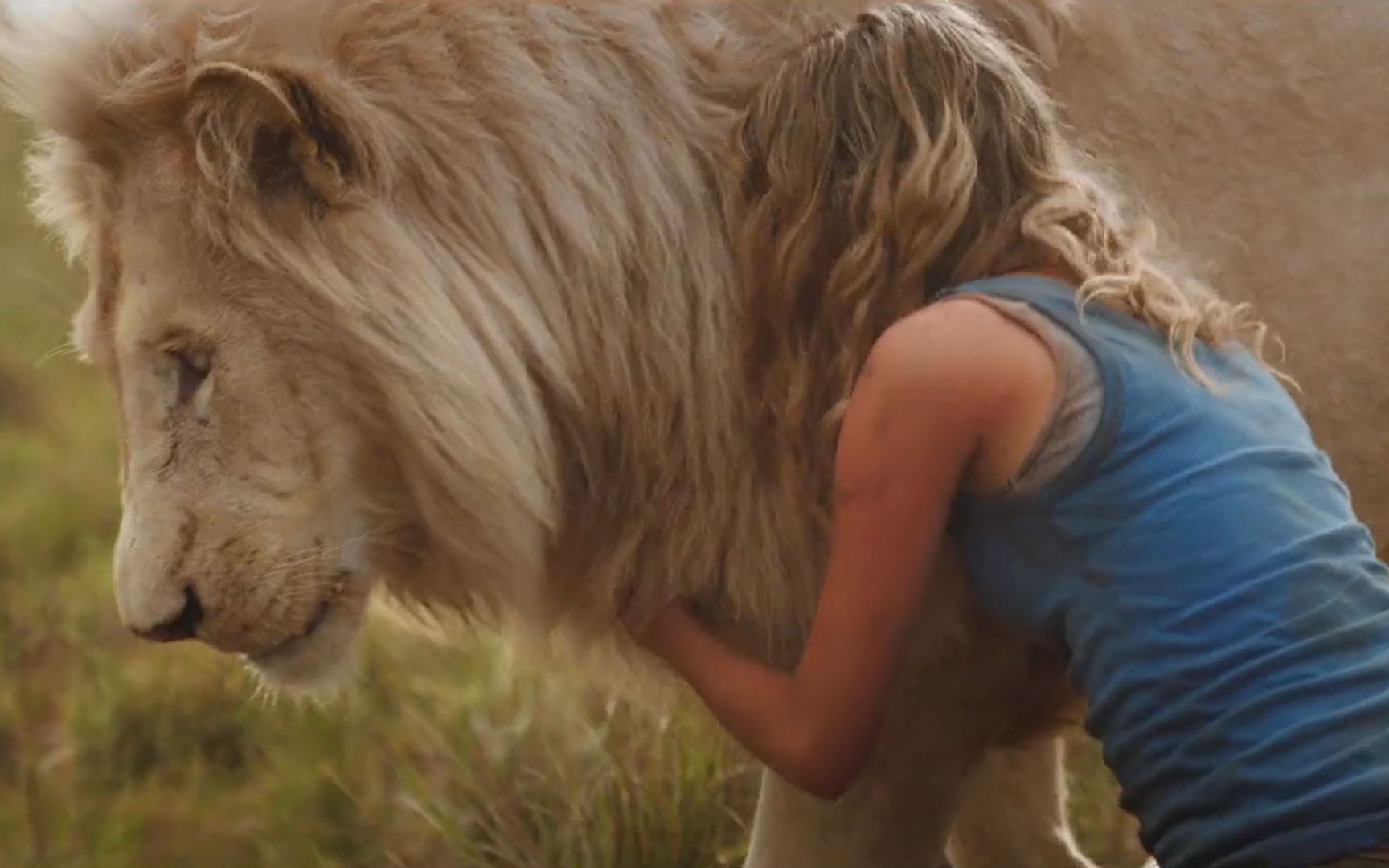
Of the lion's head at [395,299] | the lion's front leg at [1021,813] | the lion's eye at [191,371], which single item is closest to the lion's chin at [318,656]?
the lion's head at [395,299]

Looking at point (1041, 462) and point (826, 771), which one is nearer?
point (1041, 462)

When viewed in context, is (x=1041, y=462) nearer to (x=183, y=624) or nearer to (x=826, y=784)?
(x=826, y=784)

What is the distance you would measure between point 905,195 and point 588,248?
0.41 meters

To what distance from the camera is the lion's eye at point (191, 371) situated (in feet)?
7.12

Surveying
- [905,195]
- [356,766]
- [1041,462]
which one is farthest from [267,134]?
[356,766]

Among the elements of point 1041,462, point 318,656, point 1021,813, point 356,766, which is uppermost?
point 1041,462

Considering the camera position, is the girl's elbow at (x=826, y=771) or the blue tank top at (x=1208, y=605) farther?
the girl's elbow at (x=826, y=771)

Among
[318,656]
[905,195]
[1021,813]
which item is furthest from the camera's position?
[1021,813]

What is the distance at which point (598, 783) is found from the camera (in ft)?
10.7

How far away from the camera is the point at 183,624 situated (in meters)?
2.19

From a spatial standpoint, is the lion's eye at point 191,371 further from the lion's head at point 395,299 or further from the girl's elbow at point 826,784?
the girl's elbow at point 826,784

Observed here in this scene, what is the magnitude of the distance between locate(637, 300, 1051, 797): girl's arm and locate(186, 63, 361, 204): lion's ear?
2.17ft

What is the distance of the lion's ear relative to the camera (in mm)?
2104

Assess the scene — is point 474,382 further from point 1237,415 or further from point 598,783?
point 598,783
